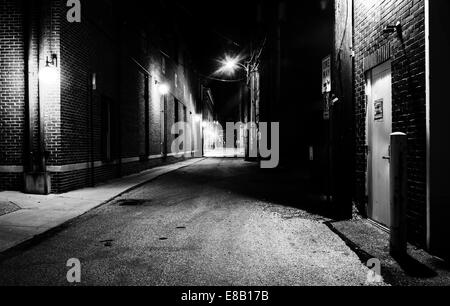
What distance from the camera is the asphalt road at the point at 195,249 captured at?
4367 millimetres

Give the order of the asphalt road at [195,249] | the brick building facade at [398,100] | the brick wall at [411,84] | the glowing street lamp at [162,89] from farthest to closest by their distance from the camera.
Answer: the glowing street lamp at [162,89]
the brick wall at [411,84]
the brick building facade at [398,100]
the asphalt road at [195,249]

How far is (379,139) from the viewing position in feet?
23.2

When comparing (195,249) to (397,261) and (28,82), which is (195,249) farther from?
(28,82)

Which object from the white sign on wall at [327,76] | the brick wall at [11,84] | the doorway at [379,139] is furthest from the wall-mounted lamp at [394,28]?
the brick wall at [11,84]

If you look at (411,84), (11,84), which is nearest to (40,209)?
(11,84)

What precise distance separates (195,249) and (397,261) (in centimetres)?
270

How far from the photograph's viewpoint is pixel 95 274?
14.7 feet

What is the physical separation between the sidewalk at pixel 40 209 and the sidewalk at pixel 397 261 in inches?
198

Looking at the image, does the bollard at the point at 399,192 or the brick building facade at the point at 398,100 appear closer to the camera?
the bollard at the point at 399,192

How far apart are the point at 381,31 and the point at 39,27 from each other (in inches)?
361

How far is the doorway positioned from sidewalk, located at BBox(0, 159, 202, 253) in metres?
5.89

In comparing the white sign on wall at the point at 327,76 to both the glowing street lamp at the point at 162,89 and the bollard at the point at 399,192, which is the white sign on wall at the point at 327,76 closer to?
the bollard at the point at 399,192

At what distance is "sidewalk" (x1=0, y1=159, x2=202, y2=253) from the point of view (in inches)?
250

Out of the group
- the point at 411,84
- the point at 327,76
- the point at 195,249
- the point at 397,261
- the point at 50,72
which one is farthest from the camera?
the point at 50,72
